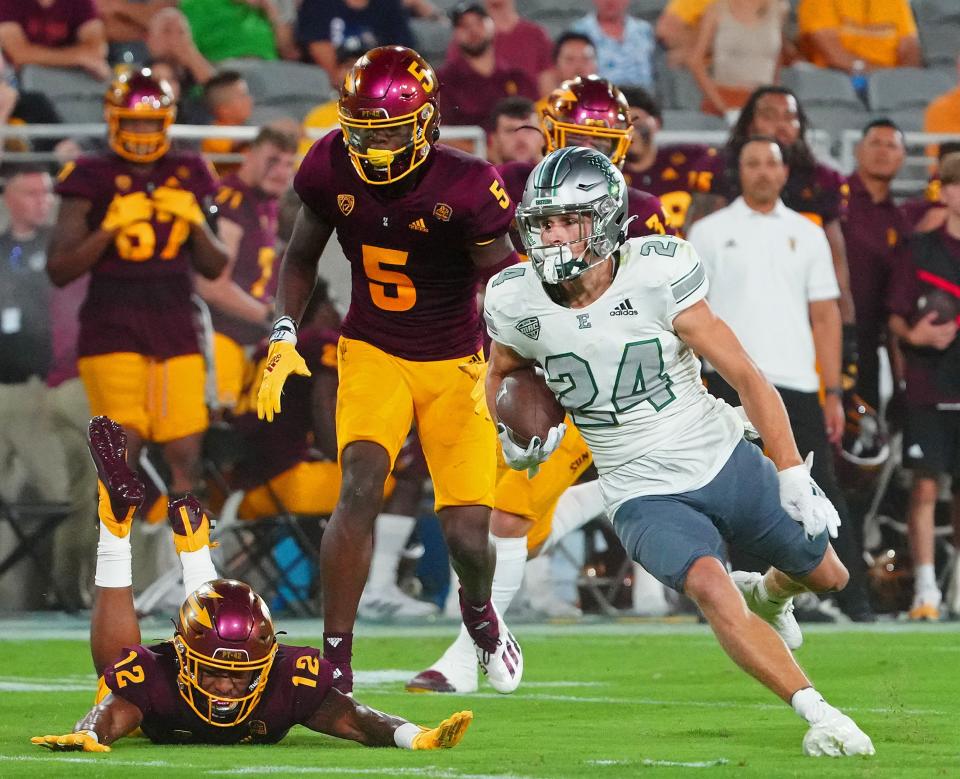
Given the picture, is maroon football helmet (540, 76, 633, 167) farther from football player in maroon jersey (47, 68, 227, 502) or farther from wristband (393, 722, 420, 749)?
wristband (393, 722, 420, 749)

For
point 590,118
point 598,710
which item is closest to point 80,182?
point 590,118

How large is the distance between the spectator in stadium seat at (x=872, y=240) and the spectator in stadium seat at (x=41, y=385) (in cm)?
387

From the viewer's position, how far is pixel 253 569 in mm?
9391

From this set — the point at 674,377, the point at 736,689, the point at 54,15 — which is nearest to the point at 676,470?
the point at 674,377

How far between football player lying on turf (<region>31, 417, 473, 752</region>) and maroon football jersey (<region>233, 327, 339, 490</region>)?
4.20 meters

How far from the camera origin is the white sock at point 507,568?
23.0ft

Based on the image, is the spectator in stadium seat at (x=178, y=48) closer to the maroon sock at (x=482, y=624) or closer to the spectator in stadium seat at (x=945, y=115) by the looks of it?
the spectator in stadium seat at (x=945, y=115)

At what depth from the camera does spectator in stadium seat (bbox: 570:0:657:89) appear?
12062 millimetres

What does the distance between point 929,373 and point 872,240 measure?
0.80 m

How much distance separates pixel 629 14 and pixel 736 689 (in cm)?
773

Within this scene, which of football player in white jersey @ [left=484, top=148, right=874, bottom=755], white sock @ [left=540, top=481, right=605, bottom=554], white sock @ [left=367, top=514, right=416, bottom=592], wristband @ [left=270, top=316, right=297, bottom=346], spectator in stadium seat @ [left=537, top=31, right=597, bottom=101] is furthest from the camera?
spectator in stadium seat @ [left=537, top=31, right=597, bottom=101]

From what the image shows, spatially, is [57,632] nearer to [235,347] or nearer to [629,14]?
[235,347]

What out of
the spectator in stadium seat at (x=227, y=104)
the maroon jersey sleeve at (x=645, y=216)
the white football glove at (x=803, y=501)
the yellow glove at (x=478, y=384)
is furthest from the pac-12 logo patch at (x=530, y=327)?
the spectator in stadium seat at (x=227, y=104)

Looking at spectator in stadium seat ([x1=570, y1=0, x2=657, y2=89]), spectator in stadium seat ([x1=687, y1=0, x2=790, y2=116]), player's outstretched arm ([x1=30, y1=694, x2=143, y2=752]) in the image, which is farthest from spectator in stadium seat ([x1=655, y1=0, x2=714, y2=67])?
player's outstretched arm ([x1=30, y1=694, x2=143, y2=752])
